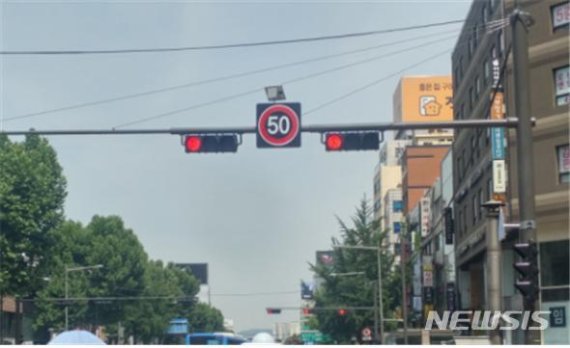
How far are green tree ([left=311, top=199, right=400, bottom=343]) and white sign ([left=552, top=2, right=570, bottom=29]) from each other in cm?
1022

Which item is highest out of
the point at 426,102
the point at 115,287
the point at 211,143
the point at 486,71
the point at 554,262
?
the point at 426,102

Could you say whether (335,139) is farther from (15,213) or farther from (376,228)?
(376,228)

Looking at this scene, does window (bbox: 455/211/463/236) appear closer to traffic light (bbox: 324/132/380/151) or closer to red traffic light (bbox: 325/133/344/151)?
traffic light (bbox: 324/132/380/151)

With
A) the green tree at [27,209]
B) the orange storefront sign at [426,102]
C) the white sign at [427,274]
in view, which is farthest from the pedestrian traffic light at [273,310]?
the orange storefront sign at [426,102]

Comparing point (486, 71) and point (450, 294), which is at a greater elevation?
point (486, 71)

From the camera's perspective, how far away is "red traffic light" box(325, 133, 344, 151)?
1714 centimetres

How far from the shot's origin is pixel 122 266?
57.2 feet

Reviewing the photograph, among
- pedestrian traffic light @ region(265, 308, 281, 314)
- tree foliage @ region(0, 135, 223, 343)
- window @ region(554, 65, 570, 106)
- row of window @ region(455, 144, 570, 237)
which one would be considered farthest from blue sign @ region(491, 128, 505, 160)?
pedestrian traffic light @ region(265, 308, 281, 314)

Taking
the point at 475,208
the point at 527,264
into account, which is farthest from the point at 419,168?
the point at 527,264

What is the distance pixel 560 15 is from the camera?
38.7 m

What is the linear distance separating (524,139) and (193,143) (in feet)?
17.6

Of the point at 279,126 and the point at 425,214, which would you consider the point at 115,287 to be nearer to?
the point at 279,126

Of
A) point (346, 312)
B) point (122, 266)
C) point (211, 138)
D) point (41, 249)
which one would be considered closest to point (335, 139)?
point (211, 138)

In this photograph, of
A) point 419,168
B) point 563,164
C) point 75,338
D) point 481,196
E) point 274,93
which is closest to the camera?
point 75,338
